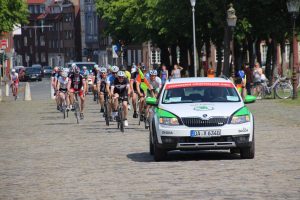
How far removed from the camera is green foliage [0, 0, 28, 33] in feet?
211

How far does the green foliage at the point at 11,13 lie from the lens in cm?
6434

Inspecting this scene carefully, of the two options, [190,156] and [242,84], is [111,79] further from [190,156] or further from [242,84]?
[242,84]

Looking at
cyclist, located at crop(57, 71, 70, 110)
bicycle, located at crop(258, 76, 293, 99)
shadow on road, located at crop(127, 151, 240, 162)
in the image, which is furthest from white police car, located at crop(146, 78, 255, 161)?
bicycle, located at crop(258, 76, 293, 99)

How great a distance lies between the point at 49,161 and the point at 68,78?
57.2 feet

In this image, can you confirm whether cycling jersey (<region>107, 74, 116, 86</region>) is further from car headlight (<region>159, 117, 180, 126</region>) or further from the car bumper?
the car bumper

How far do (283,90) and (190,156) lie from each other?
1164 inches

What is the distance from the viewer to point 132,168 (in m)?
19.2

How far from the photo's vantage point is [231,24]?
5325 centimetres

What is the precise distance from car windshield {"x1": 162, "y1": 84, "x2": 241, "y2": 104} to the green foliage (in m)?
43.6

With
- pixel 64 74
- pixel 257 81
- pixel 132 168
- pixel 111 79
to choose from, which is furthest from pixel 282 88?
pixel 132 168

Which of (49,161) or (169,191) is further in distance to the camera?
(49,161)

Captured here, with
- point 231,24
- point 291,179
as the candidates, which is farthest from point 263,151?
point 231,24

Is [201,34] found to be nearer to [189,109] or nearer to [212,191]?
[189,109]

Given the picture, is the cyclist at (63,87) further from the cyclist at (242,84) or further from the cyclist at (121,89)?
the cyclist at (121,89)
